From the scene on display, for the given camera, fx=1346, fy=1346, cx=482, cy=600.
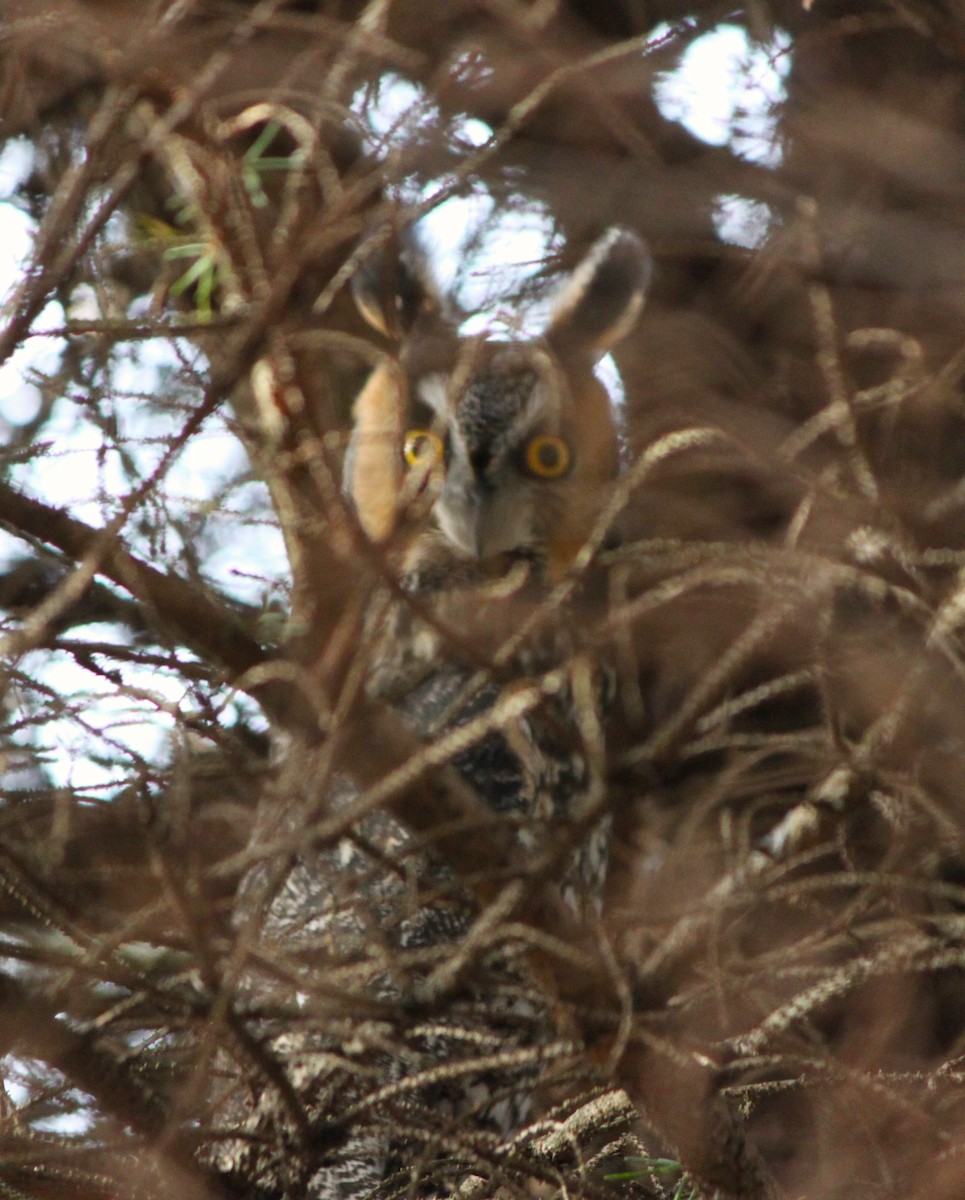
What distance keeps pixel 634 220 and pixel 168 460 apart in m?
0.63

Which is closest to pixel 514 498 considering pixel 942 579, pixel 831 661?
pixel 942 579

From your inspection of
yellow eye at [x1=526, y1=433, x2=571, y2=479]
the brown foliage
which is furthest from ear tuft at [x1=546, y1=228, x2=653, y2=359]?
the brown foliage

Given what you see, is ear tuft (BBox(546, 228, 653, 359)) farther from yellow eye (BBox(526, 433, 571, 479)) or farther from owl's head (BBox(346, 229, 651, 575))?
yellow eye (BBox(526, 433, 571, 479))

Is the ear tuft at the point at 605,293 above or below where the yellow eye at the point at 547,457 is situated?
above

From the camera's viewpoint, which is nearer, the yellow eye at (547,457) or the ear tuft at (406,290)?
the ear tuft at (406,290)

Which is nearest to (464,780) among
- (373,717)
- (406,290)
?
(373,717)

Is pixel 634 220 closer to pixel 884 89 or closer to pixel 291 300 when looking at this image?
pixel 291 300

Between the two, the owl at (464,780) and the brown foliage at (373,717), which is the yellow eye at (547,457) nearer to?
the owl at (464,780)

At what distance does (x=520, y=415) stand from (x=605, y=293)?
271mm

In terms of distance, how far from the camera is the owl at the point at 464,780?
51.2 inches

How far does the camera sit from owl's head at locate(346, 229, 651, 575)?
230cm

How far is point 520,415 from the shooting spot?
236 cm

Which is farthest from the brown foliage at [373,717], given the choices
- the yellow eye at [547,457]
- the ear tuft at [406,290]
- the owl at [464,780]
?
the yellow eye at [547,457]

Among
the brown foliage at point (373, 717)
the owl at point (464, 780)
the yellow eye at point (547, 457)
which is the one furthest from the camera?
the yellow eye at point (547, 457)
